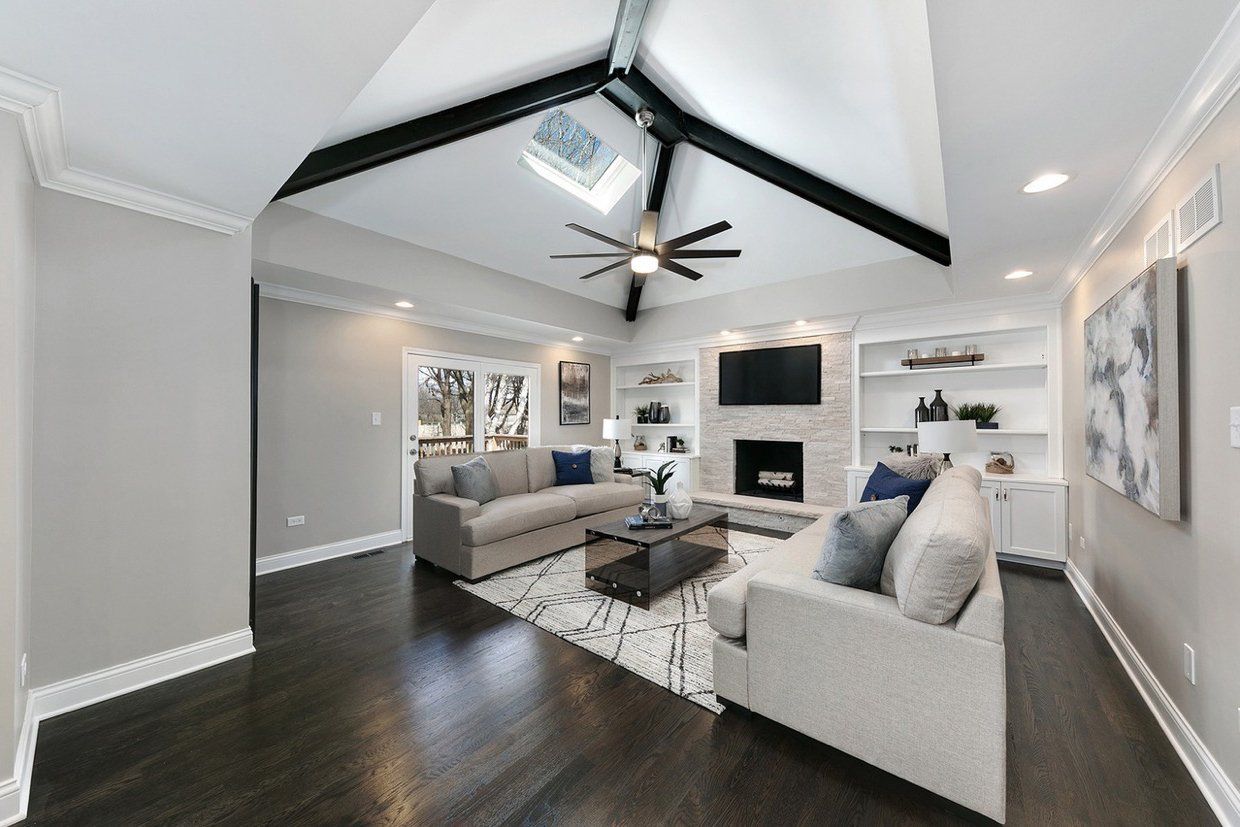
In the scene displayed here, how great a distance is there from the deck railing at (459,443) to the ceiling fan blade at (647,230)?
9.01 feet

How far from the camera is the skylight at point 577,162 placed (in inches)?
154

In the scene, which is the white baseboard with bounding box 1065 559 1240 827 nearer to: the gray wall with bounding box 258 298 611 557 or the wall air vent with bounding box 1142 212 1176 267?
the wall air vent with bounding box 1142 212 1176 267

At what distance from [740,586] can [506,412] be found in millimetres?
4283

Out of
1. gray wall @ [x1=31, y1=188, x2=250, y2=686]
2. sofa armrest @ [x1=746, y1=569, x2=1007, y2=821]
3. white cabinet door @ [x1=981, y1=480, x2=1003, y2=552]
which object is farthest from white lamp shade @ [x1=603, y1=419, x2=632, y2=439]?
sofa armrest @ [x1=746, y1=569, x2=1007, y2=821]

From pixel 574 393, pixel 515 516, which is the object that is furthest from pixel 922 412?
pixel 574 393

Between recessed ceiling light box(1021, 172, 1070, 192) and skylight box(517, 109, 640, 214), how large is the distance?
2.99 metres

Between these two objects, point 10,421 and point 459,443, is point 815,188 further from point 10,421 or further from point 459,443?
point 10,421

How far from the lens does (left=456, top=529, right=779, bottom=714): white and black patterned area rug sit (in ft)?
7.75

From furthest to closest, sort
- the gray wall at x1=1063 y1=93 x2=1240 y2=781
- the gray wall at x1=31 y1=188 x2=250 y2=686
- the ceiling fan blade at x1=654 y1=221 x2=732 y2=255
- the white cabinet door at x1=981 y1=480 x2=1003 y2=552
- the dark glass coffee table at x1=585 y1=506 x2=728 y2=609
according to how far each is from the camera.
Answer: the white cabinet door at x1=981 y1=480 x2=1003 y2=552 → the dark glass coffee table at x1=585 y1=506 x2=728 y2=609 → the ceiling fan blade at x1=654 y1=221 x2=732 y2=255 → the gray wall at x1=31 y1=188 x2=250 y2=686 → the gray wall at x1=1063 y1=93 x2=1240 y2=781

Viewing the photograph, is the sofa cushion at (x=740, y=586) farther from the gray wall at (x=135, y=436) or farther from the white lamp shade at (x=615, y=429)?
the white lamp shade at (x=615, y=429)

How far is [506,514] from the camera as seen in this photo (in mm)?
3723

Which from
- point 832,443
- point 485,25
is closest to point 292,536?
point 485,25

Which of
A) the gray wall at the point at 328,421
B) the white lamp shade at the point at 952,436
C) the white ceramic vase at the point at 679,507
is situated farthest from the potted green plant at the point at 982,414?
the gray wall at the point at 328,421

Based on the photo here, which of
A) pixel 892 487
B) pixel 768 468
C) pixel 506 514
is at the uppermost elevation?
pixel 892 487
